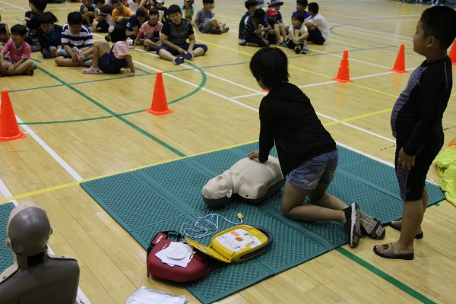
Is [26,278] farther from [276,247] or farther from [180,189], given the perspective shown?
[180,189]

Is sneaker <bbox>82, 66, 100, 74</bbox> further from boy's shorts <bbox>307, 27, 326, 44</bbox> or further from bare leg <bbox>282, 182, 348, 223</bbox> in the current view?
boy's shorts <bbox>307, 27, 326, 44</bbox>

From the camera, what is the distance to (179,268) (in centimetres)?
283

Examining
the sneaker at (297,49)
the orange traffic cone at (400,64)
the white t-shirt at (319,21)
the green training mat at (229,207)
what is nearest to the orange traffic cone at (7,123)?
the green training mat at (229,207)

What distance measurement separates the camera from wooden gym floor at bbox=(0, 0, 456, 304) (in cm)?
294

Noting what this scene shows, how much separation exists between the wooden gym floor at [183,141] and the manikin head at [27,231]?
0.93 metres

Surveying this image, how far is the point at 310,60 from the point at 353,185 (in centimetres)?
564

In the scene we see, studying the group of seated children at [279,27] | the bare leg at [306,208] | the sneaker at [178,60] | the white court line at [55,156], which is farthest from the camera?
the group of seated children at [279,27]

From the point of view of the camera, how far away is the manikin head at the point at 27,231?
1.87 metres

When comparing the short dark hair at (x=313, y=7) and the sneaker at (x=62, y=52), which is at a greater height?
the short dark hair at (x=313, y=7)

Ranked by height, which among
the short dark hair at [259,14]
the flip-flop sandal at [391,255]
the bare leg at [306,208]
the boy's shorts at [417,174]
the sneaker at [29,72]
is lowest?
the flip-flop sandal at [391,255]

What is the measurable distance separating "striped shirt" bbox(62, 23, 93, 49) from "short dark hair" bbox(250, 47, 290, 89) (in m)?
5.61

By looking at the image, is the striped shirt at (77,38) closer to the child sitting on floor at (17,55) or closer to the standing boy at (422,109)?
the child sitting on floor at (17,55)

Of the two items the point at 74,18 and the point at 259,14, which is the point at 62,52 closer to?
the point at 74,18

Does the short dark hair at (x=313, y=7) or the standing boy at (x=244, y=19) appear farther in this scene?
the standing boy at (x=244, y=19)
